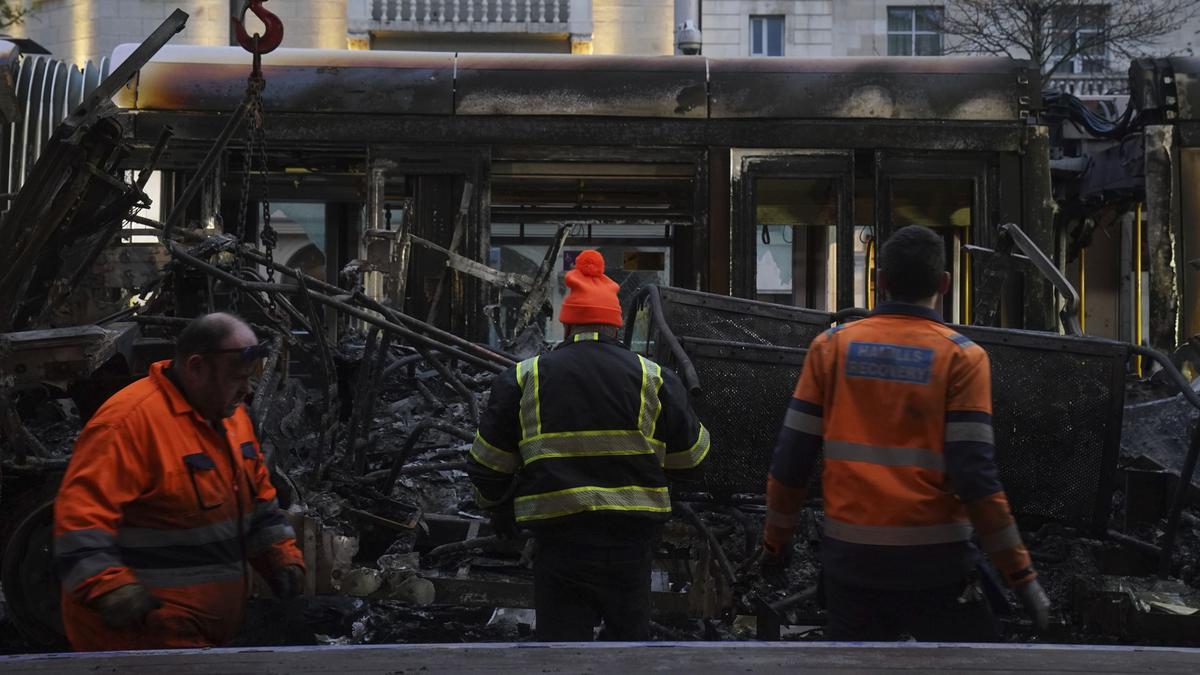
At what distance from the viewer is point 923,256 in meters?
3.42

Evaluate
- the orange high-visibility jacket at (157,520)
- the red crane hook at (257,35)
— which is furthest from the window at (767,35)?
the orange high-visibility jacket at (157,520)

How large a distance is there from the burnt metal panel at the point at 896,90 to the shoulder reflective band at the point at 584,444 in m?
6.23

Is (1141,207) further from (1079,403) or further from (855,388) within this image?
(855,388)

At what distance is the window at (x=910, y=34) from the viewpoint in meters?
25.4

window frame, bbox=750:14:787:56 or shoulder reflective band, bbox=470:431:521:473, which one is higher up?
window frame, bbox=750:14:787:56

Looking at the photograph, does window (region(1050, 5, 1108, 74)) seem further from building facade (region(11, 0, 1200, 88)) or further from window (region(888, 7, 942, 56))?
window (region(888, 7, 942, 56))

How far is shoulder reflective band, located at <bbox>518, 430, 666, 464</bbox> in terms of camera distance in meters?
3.91

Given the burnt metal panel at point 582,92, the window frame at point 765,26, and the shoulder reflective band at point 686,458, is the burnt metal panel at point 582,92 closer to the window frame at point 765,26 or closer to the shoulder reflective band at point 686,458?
the shoulder reflective band at point 686,458

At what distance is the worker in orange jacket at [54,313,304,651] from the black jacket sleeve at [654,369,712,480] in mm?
1196

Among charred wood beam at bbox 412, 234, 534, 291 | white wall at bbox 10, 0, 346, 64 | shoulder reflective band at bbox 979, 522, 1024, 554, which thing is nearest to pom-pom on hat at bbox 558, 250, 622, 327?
shoulder reflective band at bbox 979, 522, 1024, 554

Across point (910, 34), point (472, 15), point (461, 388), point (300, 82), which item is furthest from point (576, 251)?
point (910, 34)

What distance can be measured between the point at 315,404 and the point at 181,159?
349 centimetres

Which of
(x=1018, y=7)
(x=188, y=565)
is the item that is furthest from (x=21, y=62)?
(x=1018, y=7)

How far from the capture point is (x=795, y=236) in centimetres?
1063
